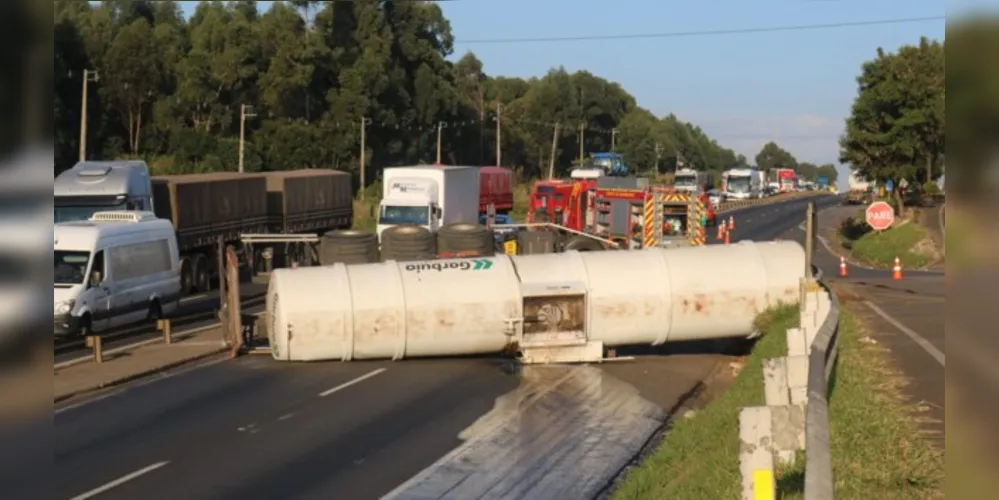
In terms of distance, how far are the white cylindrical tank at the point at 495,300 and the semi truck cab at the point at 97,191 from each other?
11.4 metres

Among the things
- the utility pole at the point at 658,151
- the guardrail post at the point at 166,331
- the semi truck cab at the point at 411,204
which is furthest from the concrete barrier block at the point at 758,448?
the utility pole at the point at 658,151

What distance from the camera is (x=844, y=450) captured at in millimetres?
9508

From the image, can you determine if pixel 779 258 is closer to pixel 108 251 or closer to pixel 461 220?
pixel 108 251

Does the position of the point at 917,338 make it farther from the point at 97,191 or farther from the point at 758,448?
the point at 97,191

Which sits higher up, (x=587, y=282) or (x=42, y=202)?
(x=42, y=202)

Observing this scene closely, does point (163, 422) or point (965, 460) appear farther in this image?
point (163, 422)

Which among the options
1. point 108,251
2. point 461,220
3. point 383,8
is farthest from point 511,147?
point 108,251

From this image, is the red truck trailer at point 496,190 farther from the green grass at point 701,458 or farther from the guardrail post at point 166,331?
the green grass at point 701,458

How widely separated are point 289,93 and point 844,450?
64.5 metres

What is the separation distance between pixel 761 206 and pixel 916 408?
92.1m

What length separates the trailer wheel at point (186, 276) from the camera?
3422cm

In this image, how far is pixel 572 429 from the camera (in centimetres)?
1606

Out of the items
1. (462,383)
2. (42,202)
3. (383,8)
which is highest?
(383,8)

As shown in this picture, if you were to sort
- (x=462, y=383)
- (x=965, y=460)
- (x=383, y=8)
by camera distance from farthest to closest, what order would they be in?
(x=383, y=8) < (x=462, y=383) < (x=965, y=460)
